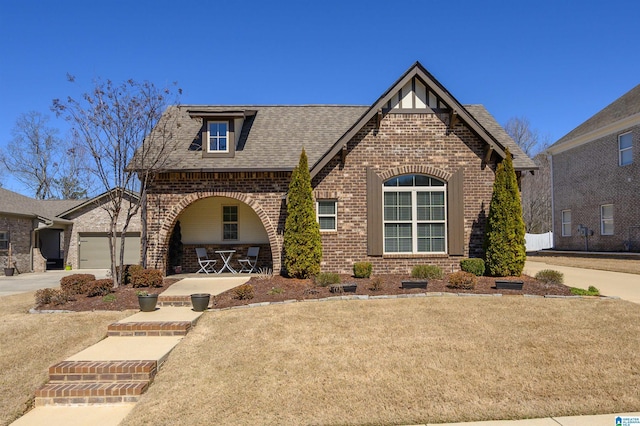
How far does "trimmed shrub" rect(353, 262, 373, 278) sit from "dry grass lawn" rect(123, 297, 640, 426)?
3328mm

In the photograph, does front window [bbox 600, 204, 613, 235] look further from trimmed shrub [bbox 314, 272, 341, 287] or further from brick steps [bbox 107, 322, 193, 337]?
brick steps [bbox 107, 322, 193, 337]

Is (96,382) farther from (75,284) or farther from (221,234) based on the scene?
(221,234)

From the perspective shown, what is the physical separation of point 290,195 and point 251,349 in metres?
6.26

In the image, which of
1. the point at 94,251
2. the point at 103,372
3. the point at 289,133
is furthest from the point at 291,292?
the point at 94,251

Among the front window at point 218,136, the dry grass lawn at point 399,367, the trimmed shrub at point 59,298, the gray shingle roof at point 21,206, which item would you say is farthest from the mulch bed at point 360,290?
the gray shingle roof at point 21,206

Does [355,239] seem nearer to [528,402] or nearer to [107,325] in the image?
[107,325]

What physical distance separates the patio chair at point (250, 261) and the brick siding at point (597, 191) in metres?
18.5

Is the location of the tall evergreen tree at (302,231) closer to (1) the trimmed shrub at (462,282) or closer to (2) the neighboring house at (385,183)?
(2) the neighboring house at (385,183)

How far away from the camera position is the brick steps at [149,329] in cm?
787

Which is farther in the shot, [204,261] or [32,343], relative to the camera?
[204,261]

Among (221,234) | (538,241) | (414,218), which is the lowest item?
(538,241)

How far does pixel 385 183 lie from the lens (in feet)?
43.8

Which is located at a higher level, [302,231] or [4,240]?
[302,231]

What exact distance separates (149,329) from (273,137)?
922 centimetres
